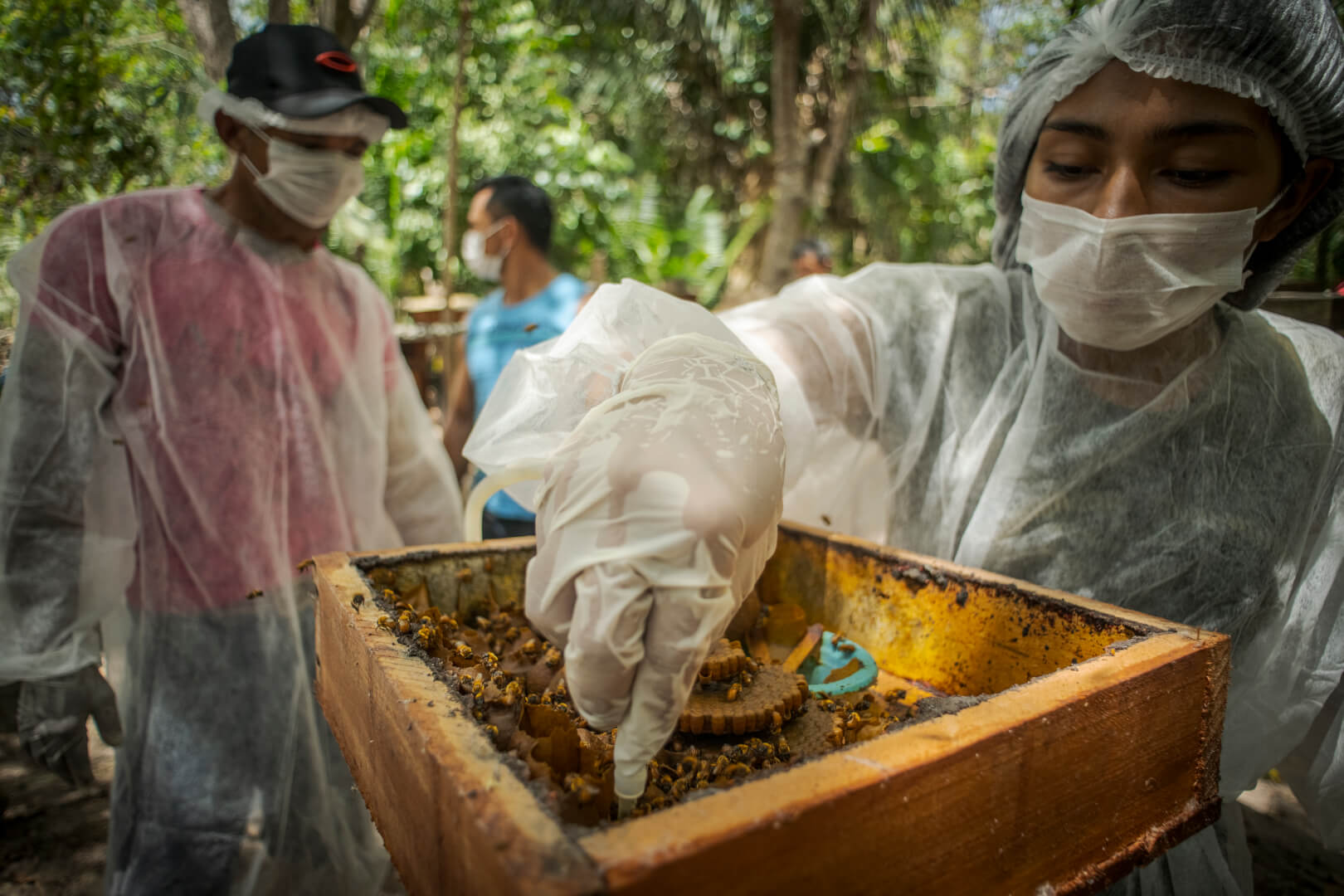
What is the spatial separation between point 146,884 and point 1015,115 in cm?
301

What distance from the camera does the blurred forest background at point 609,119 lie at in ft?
8.84

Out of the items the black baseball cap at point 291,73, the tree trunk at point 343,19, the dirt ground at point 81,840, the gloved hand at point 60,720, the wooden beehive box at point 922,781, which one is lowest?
the dirt ground at point 81,840

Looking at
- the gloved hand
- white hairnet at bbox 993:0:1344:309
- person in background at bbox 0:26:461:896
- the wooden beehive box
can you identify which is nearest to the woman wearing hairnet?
white hairnet at bbox 993:0:1344:309

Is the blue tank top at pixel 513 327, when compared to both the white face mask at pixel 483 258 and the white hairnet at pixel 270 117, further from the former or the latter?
the white hairnet at pixel 270 117

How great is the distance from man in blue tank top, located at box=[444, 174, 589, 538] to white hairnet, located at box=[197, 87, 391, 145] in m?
1.27

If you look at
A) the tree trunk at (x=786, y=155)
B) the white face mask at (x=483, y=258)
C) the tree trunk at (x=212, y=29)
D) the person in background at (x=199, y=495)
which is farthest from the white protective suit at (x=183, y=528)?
the tree trunk at (x=786, y=155)

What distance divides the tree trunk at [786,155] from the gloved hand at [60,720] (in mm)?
6709

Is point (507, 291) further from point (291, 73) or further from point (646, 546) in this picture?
point (646, 546)

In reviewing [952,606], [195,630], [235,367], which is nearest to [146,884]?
[195,630]

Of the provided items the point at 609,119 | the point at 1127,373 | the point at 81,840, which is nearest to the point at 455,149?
the point at 81,840

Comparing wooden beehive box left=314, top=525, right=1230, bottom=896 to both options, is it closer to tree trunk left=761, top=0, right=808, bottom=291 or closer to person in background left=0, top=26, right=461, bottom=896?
person in background left=0, top=26, right=461, bottom=896

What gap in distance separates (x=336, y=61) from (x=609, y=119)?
12.4 m

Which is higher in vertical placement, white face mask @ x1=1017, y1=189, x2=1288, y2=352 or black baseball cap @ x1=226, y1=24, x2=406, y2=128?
black baseball cap @ x1=226, y1=24, x2=406, y2=128

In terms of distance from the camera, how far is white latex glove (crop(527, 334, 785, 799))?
82cm
